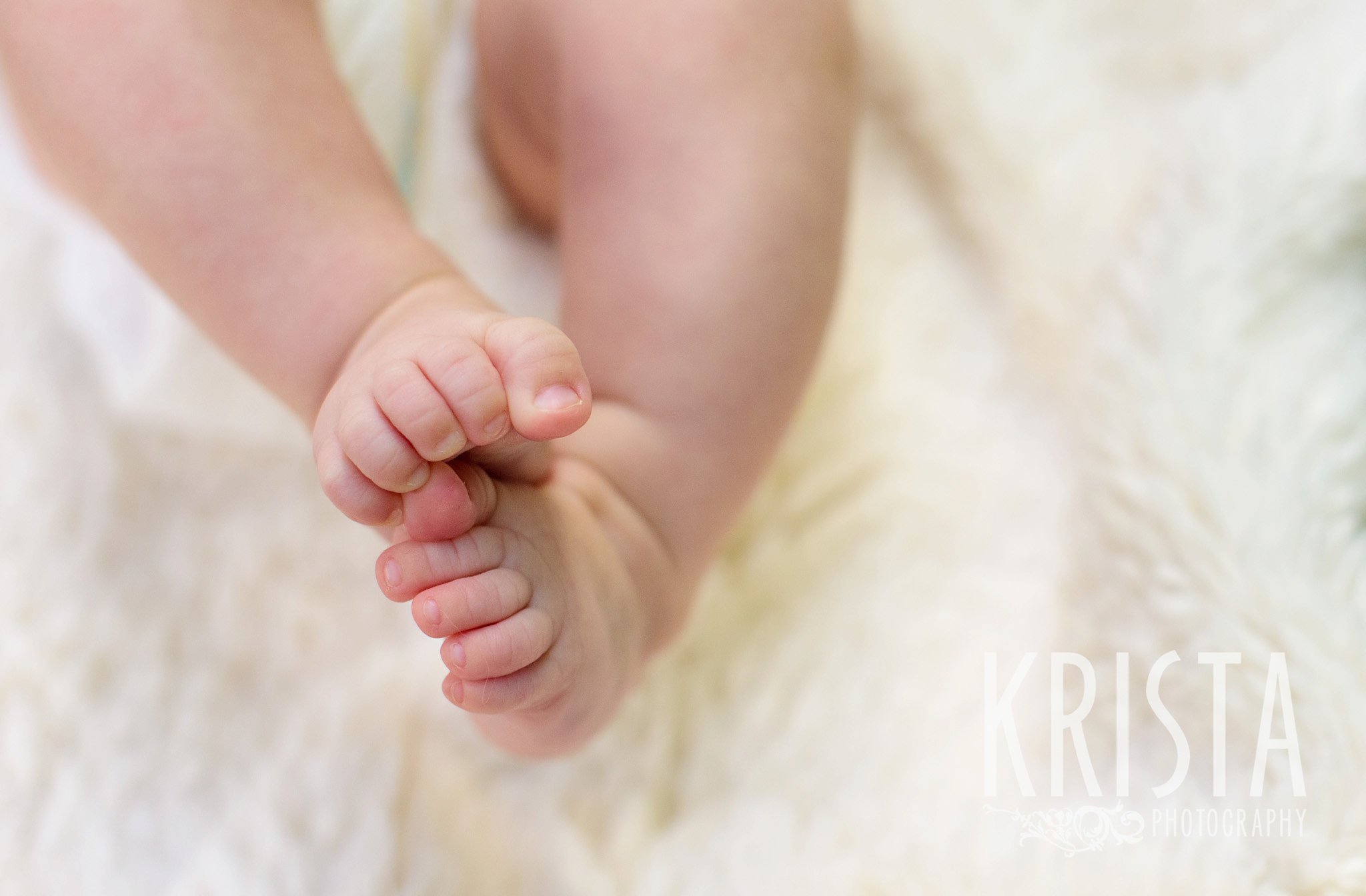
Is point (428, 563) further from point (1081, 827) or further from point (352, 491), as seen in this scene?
point (1081, 827)

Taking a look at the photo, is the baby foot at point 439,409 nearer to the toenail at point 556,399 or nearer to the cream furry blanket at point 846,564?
the toenail at point 556,399

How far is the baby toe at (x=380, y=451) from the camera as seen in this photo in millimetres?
329

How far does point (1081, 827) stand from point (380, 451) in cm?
32

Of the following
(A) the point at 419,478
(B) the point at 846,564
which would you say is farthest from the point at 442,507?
(B) the point at 846,564

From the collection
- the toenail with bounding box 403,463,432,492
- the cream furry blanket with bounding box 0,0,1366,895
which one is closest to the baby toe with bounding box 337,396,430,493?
the toenail with bounding box 403,463,432,492

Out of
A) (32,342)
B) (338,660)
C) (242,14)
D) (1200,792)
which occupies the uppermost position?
(242,14)

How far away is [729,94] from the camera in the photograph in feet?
1.60

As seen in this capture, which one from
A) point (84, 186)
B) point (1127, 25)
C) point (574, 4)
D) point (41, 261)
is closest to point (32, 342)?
point (41, 261)

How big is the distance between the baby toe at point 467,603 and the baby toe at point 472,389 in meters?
0.04

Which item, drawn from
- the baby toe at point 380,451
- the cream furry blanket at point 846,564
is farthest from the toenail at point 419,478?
the cream furry blanket at point 846,564

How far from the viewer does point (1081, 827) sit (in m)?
0.48

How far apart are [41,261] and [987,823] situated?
53cm

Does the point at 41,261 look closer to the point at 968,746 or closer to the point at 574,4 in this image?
the point at 574,4

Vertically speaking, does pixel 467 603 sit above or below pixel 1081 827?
above
